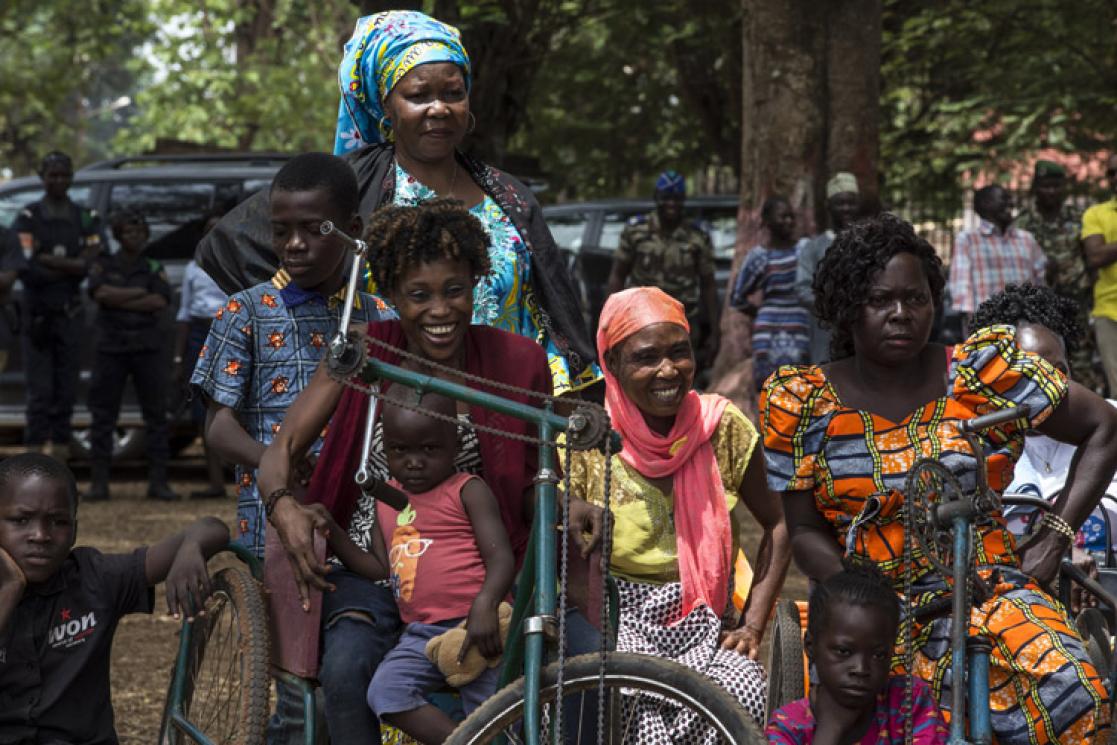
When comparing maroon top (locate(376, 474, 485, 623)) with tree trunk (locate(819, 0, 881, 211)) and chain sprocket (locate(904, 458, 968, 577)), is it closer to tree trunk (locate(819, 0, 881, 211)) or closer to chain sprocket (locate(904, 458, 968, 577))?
chain sprocket (locate(904, 458, 968, 577))

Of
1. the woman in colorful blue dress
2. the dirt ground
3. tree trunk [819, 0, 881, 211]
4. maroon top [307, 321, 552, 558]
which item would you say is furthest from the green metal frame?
tree trunk [819, 0, 881, 211]

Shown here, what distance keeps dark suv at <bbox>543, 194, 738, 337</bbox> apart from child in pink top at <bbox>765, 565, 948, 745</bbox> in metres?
10.9

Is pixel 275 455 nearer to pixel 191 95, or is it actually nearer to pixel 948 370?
pixel 948 370

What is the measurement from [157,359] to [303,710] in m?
7.87

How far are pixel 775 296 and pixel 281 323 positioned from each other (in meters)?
7.22

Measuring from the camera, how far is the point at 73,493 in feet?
13.7

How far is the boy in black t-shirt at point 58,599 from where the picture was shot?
4.05m

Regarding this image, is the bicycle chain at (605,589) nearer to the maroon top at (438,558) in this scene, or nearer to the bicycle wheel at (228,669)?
the maroon top at (438,558)

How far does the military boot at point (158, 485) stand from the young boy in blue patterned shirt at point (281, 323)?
7.39 metres

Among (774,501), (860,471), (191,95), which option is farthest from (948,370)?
(191,95)

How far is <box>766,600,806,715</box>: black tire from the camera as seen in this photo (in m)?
4.05

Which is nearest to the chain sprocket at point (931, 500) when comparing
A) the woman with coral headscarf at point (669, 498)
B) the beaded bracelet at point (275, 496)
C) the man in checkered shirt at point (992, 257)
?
the woman with coral headscarf at point (669, 498)

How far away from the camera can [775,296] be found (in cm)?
1138

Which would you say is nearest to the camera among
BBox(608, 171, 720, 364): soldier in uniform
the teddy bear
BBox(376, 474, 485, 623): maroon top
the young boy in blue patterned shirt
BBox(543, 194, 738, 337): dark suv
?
the teddy bear
